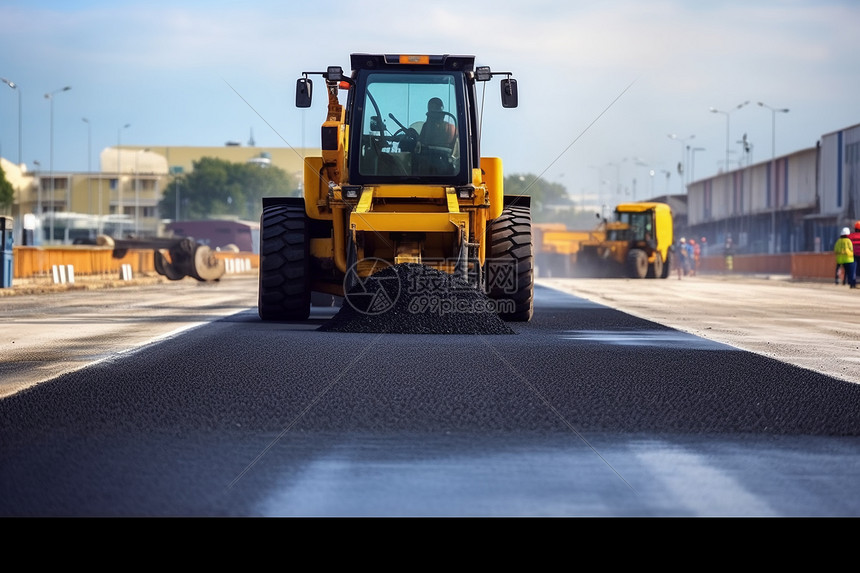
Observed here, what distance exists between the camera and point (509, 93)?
14.6 metres

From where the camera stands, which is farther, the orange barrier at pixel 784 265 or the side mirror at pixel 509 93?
the orange barrier at pixel 784 265

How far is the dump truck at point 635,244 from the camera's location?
46219 mm

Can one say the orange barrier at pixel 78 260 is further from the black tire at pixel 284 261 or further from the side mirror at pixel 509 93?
the side mirror at pixel 509 93

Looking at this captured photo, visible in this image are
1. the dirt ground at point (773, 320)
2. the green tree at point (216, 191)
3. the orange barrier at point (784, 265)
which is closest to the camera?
the dirt ground at point (773, 320)

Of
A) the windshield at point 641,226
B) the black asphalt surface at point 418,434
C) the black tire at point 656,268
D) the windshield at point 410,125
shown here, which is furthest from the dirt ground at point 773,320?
the windshield at point 641,226

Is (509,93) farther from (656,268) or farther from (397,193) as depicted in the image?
(656,268)

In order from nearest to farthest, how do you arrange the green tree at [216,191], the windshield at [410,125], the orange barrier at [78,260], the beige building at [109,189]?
the windshield at [410,125]
the orange barrier at [78,260]
the beige building at [109,189]
the green tree at [216,191]

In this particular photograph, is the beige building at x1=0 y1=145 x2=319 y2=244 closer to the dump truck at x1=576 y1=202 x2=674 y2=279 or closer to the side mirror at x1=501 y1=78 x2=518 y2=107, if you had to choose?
the dump truck at x1=576 y1=202 x2=674 y2=279

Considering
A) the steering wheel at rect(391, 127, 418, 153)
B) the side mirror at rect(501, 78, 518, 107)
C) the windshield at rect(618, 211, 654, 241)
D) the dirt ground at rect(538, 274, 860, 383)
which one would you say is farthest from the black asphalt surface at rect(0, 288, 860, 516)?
the windshield at rect(618, 211, 654, 241)

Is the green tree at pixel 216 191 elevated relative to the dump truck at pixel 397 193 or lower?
elevated

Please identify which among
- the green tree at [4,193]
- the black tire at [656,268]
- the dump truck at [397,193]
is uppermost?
the green tree at [4,193]

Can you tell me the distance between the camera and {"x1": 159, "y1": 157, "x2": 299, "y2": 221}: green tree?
143125 millimetres
